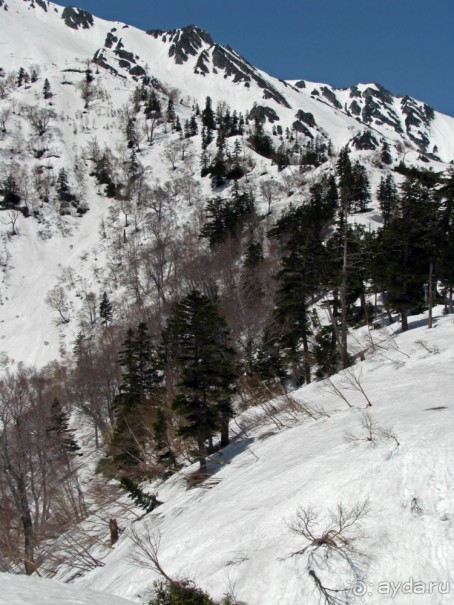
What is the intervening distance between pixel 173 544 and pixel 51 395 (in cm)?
4364

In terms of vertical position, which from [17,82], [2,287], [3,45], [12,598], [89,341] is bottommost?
[12,598]

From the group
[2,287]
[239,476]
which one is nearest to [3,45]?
[2,287]

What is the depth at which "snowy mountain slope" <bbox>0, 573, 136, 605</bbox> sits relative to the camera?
3.91 metres

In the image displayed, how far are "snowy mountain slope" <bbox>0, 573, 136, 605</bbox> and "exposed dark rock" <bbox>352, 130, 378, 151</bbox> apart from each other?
20235 cm

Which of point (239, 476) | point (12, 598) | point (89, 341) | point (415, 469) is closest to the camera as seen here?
point (12, 598)

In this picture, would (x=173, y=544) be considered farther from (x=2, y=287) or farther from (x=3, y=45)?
(x=3, y=45)

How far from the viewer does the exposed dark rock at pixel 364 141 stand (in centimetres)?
18380

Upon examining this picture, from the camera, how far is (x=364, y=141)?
7323 inches

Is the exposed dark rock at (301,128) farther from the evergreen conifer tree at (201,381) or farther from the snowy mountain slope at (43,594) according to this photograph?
the snowy mountain slope at (43,594)

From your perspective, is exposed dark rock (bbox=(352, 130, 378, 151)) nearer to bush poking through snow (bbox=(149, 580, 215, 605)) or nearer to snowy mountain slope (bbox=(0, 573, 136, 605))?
bush poking through snow (bbox=(149, 580, 215, 605))

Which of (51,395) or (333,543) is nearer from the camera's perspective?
(333,543)

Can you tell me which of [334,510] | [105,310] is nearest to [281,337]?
[334,510]

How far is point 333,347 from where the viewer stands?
2811 centimetres

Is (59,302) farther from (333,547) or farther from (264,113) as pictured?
(264,113)
